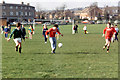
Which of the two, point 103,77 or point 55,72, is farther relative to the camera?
point 55,72

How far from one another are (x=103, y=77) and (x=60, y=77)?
1.46 metres

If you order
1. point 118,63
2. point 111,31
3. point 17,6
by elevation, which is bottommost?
point 118,63

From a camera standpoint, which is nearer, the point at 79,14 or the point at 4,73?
the point at 4,73

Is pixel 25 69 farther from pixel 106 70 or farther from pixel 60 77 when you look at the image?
pixel 106 70

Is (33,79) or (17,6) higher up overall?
(17,6)

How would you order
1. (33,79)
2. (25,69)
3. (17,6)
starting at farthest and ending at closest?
(17,6) < (25,69) < (33,79)

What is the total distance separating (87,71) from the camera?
29.7ft

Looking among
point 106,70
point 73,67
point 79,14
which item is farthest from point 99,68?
point 79,14

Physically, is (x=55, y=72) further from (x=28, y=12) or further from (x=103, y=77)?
(x=28, y=12)

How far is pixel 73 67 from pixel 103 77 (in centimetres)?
207

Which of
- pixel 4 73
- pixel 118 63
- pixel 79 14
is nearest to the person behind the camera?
pixel 4 73

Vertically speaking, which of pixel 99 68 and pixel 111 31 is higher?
pixel 111 31

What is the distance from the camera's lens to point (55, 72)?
894 cm

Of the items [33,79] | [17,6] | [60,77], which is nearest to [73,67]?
[60,77]
